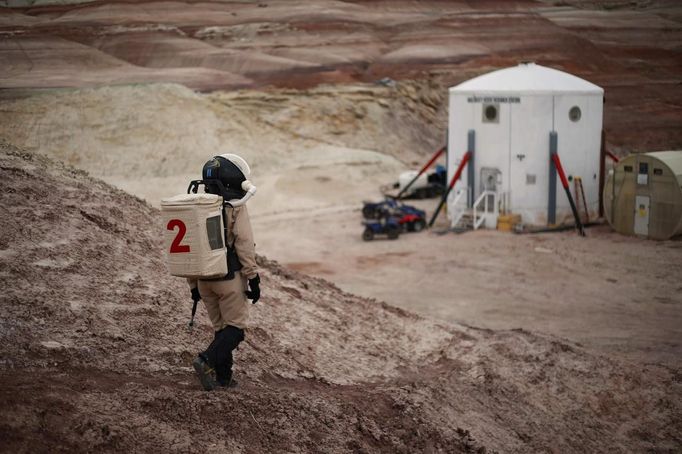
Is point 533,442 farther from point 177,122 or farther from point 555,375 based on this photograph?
point 177,122

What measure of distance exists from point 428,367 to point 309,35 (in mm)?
39742

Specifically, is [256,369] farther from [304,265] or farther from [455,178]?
[455,178]

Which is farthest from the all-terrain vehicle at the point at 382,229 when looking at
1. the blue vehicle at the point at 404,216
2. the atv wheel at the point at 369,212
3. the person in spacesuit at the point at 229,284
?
the person in spacesuit at the point at 229,284

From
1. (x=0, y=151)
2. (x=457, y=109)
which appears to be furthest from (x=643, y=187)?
(x=0, y=151)

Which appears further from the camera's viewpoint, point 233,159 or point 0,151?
point 0,151

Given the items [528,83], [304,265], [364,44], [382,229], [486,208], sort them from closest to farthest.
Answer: [304,265] < [382,229] < [528,83] < [486,208] < [364,44]

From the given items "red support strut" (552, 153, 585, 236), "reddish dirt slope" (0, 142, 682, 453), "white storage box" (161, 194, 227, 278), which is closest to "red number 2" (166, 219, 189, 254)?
"white storage box" (161, 194, 227, 278)

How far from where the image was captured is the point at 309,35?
48281 mm

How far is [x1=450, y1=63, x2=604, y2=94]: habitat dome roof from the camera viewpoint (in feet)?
80.9

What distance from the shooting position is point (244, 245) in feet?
24.3

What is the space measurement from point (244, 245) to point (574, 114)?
1954cm

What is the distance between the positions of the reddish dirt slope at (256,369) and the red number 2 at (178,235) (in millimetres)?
1225

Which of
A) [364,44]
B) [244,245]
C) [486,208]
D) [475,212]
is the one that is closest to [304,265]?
[475,212]

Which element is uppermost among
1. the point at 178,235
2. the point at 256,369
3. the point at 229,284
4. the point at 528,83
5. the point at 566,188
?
the point at 178,235
